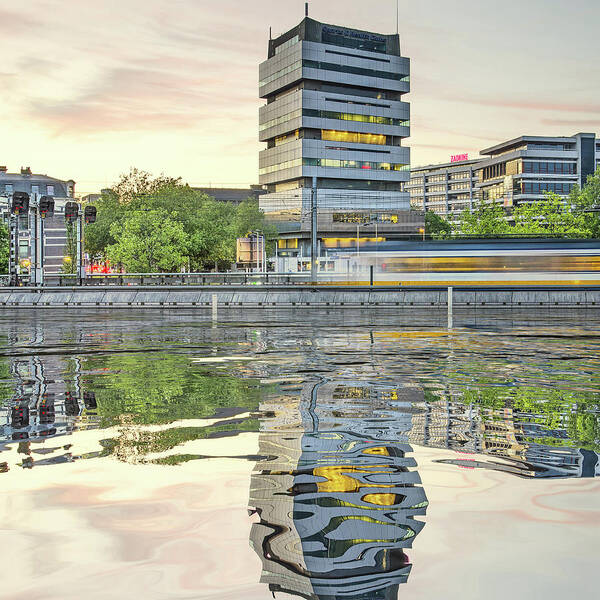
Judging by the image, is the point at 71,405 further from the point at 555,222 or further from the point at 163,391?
the point at 555,222

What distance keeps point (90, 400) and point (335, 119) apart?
151 metres

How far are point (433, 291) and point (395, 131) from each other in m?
119

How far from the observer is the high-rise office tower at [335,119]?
153375mm

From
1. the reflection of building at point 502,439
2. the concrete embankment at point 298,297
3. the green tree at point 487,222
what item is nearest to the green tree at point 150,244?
the concrete embankment at point 298,297

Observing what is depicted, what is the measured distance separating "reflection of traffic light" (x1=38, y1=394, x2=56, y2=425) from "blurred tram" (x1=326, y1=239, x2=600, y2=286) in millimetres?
49609

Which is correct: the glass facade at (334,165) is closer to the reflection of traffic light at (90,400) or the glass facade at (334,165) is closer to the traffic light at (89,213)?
the traffic light at (89,213)

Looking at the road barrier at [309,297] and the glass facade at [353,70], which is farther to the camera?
the glass facade at [353,70]

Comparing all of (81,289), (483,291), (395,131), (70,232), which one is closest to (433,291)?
(483,291)

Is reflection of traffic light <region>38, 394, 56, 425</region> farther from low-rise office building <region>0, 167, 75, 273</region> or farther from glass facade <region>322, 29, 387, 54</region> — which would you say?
glass facade <region>322, 29, 387, 54</region>

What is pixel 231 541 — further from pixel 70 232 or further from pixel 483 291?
pixel 70 232

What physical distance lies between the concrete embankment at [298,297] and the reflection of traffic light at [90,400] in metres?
36.4

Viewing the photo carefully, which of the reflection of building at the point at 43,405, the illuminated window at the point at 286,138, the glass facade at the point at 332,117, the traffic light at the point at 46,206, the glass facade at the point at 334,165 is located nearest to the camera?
the reflection of building at the point at 43,405

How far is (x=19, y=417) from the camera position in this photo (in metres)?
9.73

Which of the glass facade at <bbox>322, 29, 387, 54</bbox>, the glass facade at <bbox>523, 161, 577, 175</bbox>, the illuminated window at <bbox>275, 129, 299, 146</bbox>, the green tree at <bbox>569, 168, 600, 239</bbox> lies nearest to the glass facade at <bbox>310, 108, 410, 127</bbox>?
the illuminated window at <bbox>275, 129, 299, 146</bbox>
